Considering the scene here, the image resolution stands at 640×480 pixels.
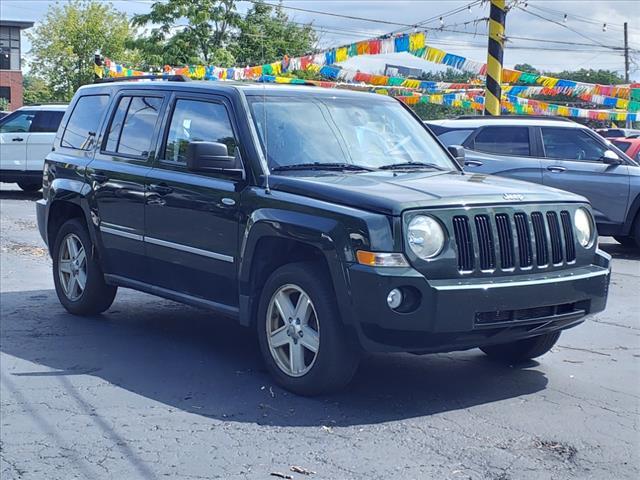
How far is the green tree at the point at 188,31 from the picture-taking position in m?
39.0

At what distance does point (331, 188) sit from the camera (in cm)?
570

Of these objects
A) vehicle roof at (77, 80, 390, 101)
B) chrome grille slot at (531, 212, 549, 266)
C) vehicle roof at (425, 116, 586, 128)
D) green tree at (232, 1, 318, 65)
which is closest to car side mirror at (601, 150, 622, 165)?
vehicle roof at (425, 116, 586, 128)

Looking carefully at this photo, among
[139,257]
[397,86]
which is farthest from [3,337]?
[397,86]

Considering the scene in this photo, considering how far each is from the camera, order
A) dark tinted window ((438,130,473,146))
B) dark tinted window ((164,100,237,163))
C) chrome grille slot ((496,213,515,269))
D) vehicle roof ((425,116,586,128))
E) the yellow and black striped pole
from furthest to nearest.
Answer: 1. the yellow and black striped pole
2. dark tinted window ((438,130,473,146))
3. vehicle roof ((425,116,586,128))
4. dark tinted window ((164,100,237,163))
5. chrome grille slot ((496,213,515,269))

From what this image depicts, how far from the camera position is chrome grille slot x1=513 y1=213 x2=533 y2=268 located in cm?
560

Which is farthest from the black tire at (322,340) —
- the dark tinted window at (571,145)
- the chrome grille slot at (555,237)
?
the dark tinted window at (571,145)

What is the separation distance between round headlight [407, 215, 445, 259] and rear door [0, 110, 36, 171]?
16522mm

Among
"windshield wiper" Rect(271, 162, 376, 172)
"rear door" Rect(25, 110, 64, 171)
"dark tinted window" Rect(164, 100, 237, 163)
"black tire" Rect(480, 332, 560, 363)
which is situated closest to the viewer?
"windshield wiper" Rect(271, 162, 376, 172)

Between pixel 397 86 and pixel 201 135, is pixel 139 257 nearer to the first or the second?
pixel 201 135

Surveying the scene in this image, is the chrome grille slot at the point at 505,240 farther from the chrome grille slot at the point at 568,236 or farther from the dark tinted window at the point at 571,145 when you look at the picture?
the dark tinted window at the point at 571,145

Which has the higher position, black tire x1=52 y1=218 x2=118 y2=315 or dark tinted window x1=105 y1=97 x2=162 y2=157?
dark tinted window x1=105 y1=97 x2=162 y2=157

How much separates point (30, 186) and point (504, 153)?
40.8 feet

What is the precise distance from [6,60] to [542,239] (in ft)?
208

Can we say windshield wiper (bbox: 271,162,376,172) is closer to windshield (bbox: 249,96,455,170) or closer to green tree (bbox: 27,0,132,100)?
windshield (bbox: 249,96,455,170)
